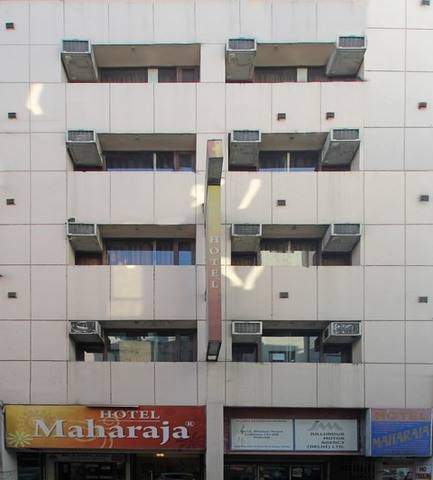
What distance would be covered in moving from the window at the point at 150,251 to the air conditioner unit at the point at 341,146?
4.94 m

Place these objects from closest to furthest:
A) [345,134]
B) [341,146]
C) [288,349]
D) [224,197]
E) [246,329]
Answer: [246,329] < [345,134] < [224,197] < [341,146] < [288,349]

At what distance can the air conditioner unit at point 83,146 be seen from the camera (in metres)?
16.2

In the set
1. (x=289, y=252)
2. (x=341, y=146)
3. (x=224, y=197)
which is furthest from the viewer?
(x=289, y=252)

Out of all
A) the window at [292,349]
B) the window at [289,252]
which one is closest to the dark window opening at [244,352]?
the window at [292,349]

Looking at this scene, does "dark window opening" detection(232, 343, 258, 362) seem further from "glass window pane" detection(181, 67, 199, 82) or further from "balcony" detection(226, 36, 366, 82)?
"glass window pane" detection(181, 67, 199, 82)

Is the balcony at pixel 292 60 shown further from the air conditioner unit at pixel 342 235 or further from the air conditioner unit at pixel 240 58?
the air conditioner unit at pixel 342 235

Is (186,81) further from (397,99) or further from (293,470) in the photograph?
(293,470)

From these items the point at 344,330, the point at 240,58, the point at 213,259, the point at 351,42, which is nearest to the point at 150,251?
the point at 213,259

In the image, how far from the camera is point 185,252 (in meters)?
17.5

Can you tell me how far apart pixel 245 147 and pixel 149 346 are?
6.58m

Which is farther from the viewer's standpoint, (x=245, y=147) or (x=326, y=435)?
(x=245, y=147)

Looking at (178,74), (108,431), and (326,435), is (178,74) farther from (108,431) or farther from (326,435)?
(326,435)

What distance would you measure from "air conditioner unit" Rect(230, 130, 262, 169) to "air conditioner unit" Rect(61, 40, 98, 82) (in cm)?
480

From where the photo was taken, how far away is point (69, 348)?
15805mm
